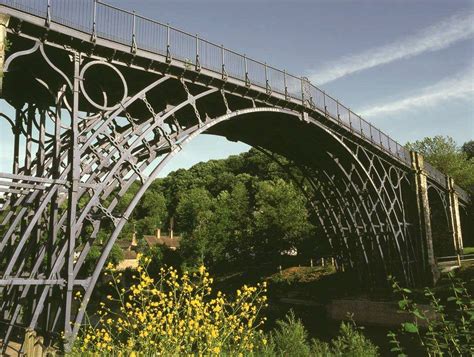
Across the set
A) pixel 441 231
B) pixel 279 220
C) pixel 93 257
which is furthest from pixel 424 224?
pixel 93 257

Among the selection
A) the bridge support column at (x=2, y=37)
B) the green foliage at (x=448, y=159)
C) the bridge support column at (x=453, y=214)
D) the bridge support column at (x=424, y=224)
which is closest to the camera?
the bridge support column at (x=2, y=37)

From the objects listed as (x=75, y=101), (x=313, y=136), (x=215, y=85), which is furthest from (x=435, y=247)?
(x=75, y=101)

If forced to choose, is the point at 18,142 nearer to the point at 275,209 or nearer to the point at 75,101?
the point at 75,101

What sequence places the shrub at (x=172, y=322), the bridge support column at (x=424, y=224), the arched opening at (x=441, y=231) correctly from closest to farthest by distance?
the shrub at (x=172, y=322) → the bridge support column at (x=424, y=224) → the arched opening at (x=441, y=231)

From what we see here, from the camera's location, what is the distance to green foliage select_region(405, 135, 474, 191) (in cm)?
4559

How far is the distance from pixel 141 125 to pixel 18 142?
3.64 m

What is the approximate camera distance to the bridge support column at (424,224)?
26.2 m

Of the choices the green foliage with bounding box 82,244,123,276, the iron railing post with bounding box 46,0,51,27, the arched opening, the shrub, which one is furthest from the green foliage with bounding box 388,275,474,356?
the arched opening

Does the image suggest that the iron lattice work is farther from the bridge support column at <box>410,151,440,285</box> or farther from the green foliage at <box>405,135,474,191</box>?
the green foliage at <box>405,135,474,191</box>

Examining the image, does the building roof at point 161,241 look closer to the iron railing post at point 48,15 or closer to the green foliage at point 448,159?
the green foliage at point 448,159

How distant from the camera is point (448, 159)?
155 feet

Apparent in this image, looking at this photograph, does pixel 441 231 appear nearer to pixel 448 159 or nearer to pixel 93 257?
pixel 448 159

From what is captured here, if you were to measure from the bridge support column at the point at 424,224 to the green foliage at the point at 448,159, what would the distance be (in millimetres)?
21089

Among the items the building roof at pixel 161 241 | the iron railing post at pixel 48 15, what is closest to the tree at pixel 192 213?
the building roof at pixel 161 241
